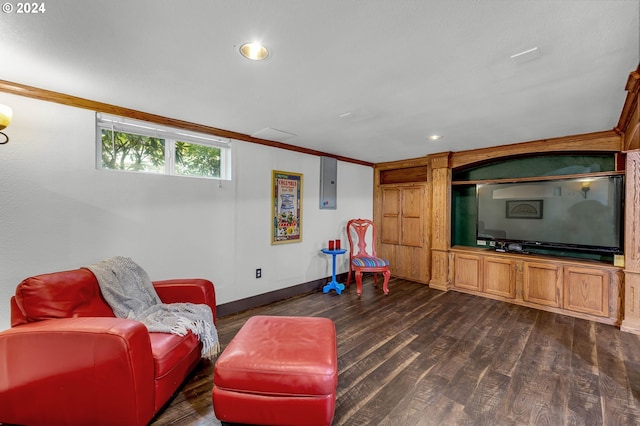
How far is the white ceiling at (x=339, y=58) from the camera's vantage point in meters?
1.26

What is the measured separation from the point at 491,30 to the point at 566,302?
353 centimetres

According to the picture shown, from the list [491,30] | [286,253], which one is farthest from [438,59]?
[286,253]

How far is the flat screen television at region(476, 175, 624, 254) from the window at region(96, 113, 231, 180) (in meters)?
3.85

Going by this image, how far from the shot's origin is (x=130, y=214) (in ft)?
8.36

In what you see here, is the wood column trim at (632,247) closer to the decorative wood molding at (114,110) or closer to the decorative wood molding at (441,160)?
the decorative wood molding at (441,160)

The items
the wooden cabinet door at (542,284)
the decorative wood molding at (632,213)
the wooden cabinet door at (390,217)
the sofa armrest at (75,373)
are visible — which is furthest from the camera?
the wooden cabinet door at (390,217)

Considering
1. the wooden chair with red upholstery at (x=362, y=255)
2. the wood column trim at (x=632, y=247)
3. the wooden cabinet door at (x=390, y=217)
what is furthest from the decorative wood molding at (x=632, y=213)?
the wooden cabinet door at (x=390, y=217)

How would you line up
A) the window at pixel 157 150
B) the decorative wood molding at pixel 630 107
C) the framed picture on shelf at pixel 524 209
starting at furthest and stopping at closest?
1. the framed picture on shelf at pixel 524 209
2. the window at pixel 157 150
3. the decorative wood molding at pixel 630 107

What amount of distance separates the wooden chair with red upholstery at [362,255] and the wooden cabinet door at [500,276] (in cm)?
140

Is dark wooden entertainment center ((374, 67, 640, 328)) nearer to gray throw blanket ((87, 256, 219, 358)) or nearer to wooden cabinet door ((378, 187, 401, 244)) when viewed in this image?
wooden cabinet door ((378, 187, 401, 244))

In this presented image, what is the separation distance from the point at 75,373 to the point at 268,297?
7.52ft

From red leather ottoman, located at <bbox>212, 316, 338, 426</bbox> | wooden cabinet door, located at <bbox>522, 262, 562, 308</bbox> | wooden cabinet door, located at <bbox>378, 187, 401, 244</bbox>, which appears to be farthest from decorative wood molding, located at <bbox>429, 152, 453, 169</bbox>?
red leather ottoman, located at <bbox>212, 316, 338, 426</bbox>

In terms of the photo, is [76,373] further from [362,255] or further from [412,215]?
[412,215]

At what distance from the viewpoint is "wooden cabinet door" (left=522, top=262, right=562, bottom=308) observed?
3.35m
